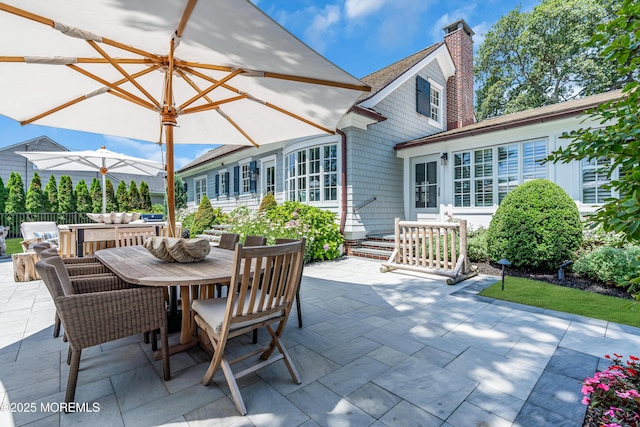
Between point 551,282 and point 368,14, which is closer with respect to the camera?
point 551,282

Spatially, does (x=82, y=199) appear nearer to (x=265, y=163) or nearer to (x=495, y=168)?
(x=265, y=163)

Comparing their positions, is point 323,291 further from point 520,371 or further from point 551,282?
point 551,282

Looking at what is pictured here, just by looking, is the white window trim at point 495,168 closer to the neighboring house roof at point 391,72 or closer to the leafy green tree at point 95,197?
the neighboring house roof at point 391,72

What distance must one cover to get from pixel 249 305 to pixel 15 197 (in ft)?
46.9

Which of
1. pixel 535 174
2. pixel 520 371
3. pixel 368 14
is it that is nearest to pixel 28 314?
pixel 520 371

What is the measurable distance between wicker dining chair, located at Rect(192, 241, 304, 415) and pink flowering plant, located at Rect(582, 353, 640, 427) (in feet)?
5.75

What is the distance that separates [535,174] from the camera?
656 centimetres

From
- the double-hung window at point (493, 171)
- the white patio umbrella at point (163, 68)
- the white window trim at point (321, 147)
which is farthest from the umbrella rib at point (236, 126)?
the double-hung window at point (493, 171)

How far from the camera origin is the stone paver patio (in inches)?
68.7

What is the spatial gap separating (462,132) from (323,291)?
5445mm

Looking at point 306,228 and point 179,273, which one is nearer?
point 179,273

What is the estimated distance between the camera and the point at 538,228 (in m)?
5.06

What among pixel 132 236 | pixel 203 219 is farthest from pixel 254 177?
pixel 132 236

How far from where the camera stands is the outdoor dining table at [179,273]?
192 centimetres
